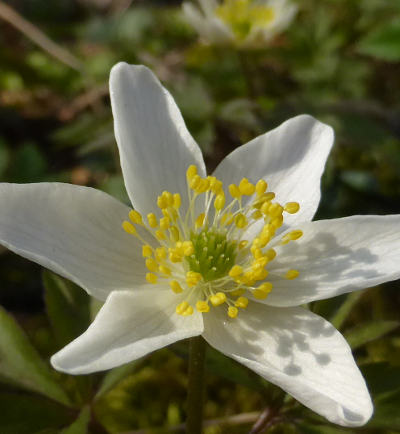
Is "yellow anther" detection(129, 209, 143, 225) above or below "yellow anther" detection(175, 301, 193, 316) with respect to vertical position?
above

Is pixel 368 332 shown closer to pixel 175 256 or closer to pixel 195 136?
pixel 175 256

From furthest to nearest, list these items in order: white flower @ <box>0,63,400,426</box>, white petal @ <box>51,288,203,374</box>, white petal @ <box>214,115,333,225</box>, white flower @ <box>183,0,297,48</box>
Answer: white flower @ <box>183,0,297,48</box>, white petal @ <box>214,115,333,225</box>, white flower @ <box>0,63,400,426</box>, white petal @ <box>51,288,203,374</box>

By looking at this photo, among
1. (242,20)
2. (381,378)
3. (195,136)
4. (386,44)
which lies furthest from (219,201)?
(242,20)

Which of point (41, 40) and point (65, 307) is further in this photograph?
point (41, 40)

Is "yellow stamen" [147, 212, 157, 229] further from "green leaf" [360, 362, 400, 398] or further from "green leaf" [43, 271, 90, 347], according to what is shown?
"green leaf" [360, 362, 400, 398]

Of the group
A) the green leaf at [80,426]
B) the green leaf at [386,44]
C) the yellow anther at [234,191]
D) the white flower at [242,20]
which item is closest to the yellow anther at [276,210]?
the yellow anther at [234,191]

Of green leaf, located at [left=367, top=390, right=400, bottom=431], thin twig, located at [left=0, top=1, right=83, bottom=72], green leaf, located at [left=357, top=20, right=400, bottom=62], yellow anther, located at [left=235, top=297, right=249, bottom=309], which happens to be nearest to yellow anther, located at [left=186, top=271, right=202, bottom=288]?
yellow anther, located at [left=235, top=297, right=249, bottom=309]

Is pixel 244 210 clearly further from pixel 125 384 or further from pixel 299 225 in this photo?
pixel 125 384
